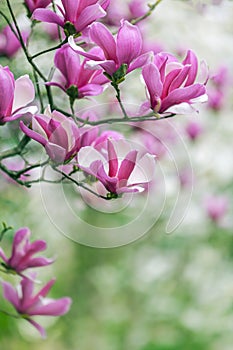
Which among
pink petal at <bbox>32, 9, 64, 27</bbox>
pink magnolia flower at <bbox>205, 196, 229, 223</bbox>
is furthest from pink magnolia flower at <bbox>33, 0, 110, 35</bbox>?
pink magnolia flower at <bbox>205, 196, 229, 223</bbox>

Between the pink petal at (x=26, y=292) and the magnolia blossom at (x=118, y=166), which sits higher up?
the magnolia blossom at (x=118, y=166)

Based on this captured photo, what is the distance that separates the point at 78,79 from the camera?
59 cm

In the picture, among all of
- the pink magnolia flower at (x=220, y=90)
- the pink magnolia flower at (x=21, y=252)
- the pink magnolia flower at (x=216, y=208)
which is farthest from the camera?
the pink magnolia flower at (x=216, y=208)

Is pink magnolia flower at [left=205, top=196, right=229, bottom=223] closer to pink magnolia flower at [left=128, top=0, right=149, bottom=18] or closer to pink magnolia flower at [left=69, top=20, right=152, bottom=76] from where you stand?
pink magnolia flower at [left=128, top=0, right=149, bottom=18]

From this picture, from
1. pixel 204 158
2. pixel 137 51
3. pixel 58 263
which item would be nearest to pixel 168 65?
pixel 137 51

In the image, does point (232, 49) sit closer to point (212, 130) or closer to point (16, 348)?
point (212, 130)

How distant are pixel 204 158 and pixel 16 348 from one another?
79 centimetres

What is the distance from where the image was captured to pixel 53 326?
2020mm

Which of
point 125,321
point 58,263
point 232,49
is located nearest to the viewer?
point 232,49

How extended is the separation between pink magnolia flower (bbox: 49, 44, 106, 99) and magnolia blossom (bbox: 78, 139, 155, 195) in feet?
0.22

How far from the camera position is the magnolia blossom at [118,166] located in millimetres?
534

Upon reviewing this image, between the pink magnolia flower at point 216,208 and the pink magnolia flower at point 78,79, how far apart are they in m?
1.10

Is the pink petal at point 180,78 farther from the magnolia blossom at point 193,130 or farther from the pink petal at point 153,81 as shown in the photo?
the magnolia blossom at point 193,130

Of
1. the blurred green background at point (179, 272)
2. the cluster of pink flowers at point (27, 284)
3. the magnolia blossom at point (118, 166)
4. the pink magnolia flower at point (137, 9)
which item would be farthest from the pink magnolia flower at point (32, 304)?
the blurred green background at point (179, 272)
